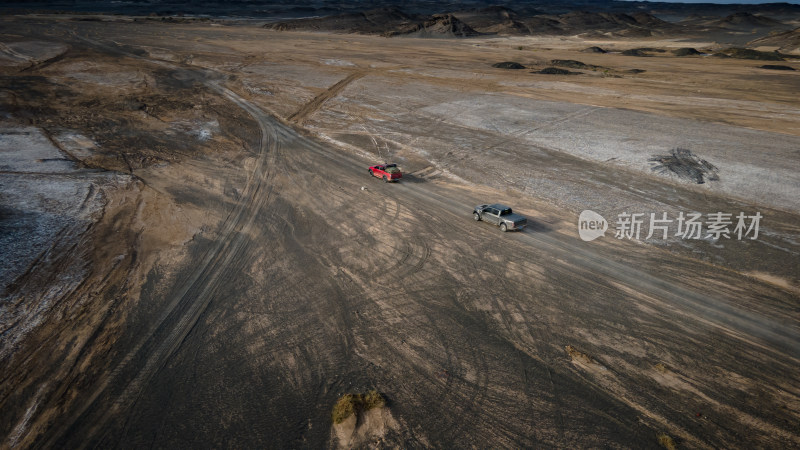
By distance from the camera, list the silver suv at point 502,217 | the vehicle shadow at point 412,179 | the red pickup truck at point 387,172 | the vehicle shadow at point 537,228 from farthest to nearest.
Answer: the vehicle shadow at point 412,179
the red pickup truck at point 387,172
the vehicle shadow at point 537,228
the silver suv at point 502,217

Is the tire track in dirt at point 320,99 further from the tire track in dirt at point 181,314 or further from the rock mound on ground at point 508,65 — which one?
the rock mound on ground at point 508,65

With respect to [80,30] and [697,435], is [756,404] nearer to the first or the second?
[697,435]

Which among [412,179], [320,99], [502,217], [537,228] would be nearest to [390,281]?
[502,217]

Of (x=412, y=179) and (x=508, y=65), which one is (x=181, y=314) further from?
(x=508, y=65)

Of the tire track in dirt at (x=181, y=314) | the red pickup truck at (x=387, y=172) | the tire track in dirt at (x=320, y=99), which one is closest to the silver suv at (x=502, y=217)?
the red pickup truck at (x=387, y=172)

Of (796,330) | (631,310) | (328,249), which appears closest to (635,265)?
(631,310)
